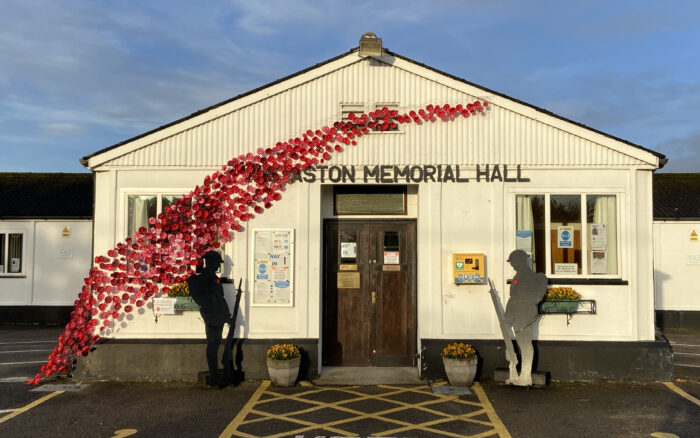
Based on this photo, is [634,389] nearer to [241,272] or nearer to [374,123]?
[374,123]

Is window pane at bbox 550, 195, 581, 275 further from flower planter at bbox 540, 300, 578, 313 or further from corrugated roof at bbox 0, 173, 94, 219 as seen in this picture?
corrugated roof at bbox 0, 173, 94, 219

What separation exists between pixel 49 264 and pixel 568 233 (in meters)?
14.6

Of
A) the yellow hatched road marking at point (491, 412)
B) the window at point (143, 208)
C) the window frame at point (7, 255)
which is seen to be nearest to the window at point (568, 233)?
the yellow hatched road marking at point (491, 412)

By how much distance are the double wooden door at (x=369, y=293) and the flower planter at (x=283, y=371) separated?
47.7 inches

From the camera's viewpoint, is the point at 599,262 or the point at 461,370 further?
the point at 599,262

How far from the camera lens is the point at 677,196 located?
56.5 feet

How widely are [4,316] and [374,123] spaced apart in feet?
44.2

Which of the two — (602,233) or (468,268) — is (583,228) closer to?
(602,233)

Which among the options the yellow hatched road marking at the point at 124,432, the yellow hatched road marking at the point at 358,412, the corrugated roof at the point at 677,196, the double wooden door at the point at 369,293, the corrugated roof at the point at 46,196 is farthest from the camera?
the corrugated roof at the point at 46,196

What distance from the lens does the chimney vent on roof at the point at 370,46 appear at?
9.35m

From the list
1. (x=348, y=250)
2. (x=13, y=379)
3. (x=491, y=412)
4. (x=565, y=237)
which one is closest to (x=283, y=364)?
(x=348, y=250)

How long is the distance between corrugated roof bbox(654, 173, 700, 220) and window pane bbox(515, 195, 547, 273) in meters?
8.37

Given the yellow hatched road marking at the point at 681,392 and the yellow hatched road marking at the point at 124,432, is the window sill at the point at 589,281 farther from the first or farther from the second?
the yellow hatched road marking at the point at 124,432

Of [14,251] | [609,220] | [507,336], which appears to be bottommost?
[507,336]
